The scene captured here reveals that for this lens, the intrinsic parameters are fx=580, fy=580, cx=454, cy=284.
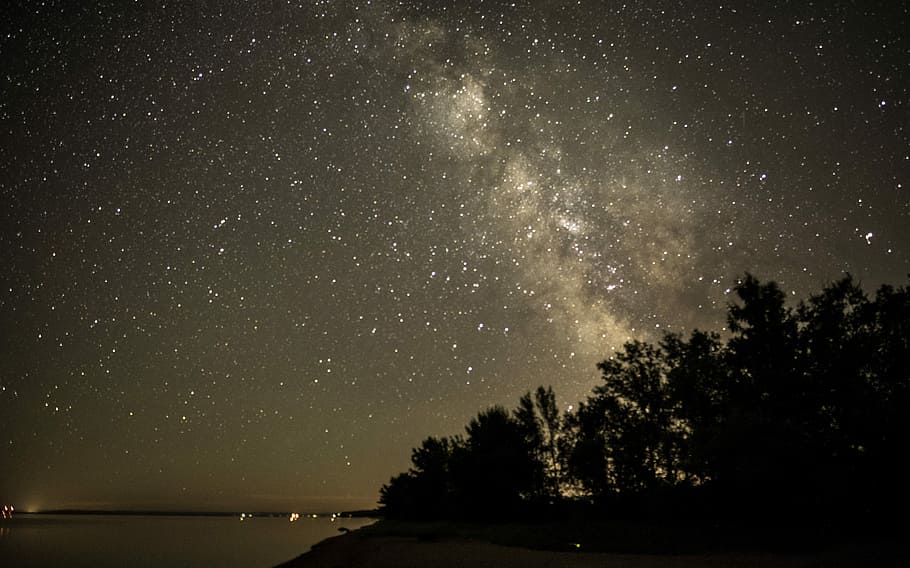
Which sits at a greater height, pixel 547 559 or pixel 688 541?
pixel 688 541

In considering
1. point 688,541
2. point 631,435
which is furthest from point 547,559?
point 631,435

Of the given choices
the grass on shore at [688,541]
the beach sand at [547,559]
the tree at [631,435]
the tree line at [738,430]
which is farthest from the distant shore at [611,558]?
the tree at [631,435]

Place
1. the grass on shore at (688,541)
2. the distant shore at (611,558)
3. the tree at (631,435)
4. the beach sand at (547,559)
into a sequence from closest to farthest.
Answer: the distant shore at (611,558) < the beach sand at (547,559) < the grass on shore at (688,541) < the tree at (631,435)

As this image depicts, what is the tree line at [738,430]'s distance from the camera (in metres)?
25.4

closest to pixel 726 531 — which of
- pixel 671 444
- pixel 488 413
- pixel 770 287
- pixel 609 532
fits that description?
pixel 609 532

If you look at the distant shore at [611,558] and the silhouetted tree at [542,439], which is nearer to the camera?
the distant shore at [611,558]

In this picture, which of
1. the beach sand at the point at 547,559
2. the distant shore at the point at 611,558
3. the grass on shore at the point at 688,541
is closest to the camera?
the distant shore at the point at 611,558

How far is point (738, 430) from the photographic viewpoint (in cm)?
2545

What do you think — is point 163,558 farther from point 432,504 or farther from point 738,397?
point 738,397

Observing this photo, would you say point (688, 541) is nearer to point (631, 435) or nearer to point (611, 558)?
point (611, 558)

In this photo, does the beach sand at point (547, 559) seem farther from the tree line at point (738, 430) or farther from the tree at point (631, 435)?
the tree at point (631, 435)

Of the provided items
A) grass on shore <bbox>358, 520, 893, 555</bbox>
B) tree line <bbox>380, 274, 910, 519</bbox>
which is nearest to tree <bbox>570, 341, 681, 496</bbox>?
tree line <bbox>380, 274, 910, 519</bbox>

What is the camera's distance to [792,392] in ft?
102

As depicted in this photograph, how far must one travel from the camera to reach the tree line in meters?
A: 25.4
